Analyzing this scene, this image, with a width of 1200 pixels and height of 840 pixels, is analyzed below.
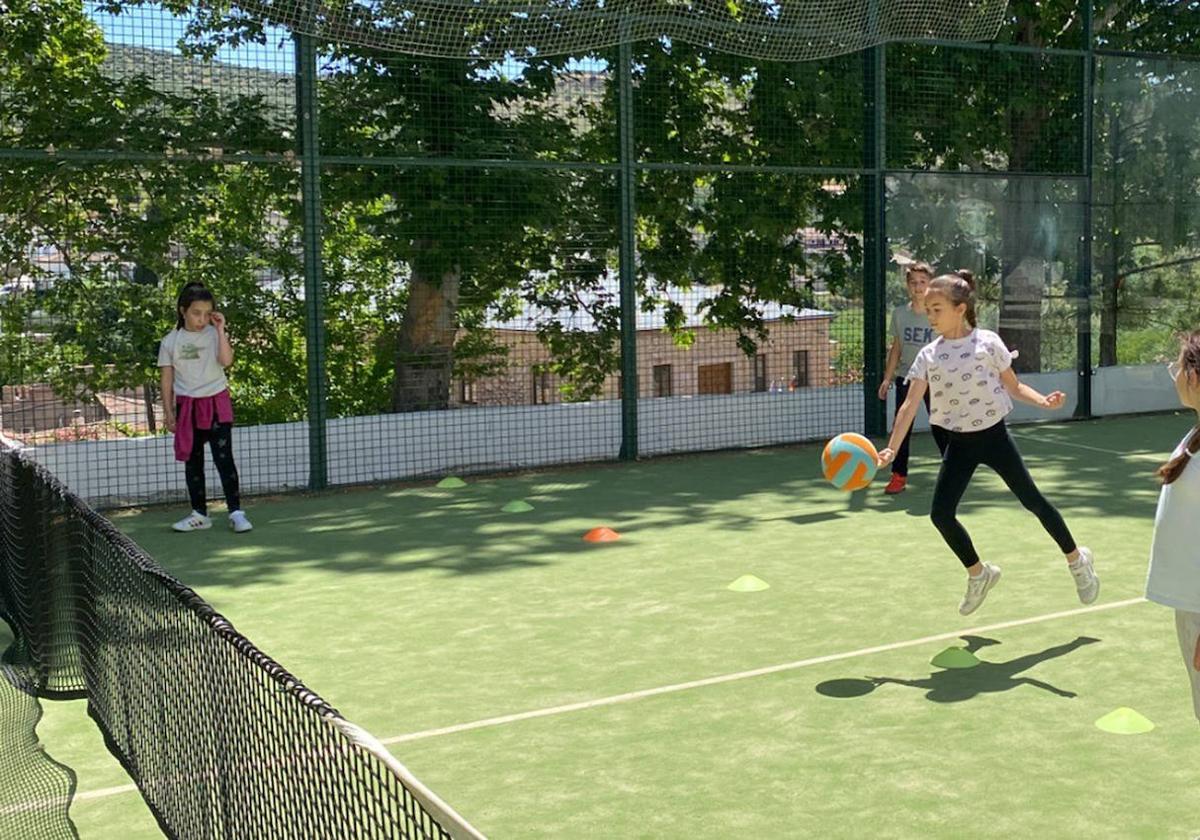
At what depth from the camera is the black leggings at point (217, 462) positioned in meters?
10.1

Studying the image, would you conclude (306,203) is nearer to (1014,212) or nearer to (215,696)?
(1014,212)

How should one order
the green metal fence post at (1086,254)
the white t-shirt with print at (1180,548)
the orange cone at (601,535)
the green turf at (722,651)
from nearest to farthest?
the white t-shirt with print at (1180,548)
the green turf at (722,651)
the orange cone at (601,535)
the green metal fence post at (1086,254)

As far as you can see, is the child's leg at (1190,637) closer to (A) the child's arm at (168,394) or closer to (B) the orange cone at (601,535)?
(B) the orange cone at (601,535)

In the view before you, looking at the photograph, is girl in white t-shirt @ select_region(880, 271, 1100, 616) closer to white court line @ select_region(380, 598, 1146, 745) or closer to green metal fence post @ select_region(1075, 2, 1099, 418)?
white court line @ select_region(380, 598, 1146, 745)

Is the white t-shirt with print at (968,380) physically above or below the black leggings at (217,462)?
above

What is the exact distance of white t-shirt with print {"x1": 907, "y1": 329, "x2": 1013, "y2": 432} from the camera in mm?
7012

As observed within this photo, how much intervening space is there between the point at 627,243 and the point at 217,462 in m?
4.50

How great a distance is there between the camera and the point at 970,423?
23.1ft

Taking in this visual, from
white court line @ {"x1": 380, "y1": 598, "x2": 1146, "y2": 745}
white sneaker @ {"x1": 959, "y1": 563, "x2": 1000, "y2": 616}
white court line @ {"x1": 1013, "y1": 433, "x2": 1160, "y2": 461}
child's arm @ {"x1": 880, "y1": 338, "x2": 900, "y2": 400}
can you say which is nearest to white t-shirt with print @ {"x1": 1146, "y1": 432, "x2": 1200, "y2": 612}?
white court line @ {"x1": 380, "y1": 598, "x2": 1146, "y2": 745}

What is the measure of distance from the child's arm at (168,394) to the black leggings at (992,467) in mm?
5252

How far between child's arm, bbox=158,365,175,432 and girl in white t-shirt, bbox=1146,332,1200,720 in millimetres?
7118

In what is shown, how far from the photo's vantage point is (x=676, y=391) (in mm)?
13750

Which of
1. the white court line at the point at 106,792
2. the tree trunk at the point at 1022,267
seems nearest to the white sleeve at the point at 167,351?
the white court line at the point at 106,792

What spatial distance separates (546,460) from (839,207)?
379cm
